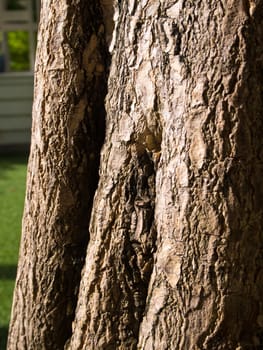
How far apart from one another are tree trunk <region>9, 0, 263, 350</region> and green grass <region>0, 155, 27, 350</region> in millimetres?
2735

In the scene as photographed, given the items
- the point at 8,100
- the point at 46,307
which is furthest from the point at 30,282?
the point at 8,100

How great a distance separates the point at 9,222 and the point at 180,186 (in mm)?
6802

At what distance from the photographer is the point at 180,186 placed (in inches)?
119

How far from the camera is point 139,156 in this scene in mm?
3219

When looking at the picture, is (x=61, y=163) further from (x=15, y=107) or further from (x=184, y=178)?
(x=15, y=107)

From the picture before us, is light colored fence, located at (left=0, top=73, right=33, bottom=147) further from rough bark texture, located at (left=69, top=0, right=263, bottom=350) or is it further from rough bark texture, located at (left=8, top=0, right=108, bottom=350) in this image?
rough bark texture, located at (left=69, top=0, right=263, bottom=350)

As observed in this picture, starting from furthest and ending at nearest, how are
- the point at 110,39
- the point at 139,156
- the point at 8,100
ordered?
the point at 8,100
the point at 110,39
the point at 139,156

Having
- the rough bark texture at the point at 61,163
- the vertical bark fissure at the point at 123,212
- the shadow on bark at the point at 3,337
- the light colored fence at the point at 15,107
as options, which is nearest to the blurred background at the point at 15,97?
the light colored fence at the point at 15,107

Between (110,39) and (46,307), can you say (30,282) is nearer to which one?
(46,307)

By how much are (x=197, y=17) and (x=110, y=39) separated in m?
0.55

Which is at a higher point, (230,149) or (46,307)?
→ (230,149)

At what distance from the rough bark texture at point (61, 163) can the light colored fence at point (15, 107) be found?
11932mm

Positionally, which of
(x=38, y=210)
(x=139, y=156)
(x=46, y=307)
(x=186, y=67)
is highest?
(x=186, y=67)

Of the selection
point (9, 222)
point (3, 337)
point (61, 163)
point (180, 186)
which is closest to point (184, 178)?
point (180, 186)
